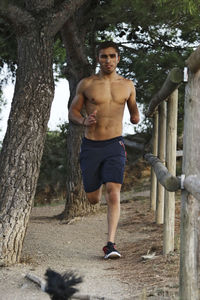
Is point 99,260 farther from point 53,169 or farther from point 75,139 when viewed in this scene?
point 53,169

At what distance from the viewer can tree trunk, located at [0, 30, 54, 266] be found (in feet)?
14.8

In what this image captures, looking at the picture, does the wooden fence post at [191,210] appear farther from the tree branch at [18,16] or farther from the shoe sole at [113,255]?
the tree branch at [18,16]

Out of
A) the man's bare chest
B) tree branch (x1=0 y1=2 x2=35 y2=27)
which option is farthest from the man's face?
tree branch (x1=0 y1=2 x2=35 y2=27)

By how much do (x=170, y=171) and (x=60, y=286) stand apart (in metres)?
3.42

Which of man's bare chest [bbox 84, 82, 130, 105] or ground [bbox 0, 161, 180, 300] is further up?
man's bare chest [bbox 84, 82, 130, 105]

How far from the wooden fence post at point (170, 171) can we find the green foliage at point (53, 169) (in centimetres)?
846

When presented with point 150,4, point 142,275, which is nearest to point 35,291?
point 142,275

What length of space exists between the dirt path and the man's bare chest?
146cm

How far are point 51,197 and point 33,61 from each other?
29.0 ft

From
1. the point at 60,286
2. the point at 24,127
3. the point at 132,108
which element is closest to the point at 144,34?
the point at 132,108

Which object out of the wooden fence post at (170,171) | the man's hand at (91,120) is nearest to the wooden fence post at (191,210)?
the man's hand at (91,120)

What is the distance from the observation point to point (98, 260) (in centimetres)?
471

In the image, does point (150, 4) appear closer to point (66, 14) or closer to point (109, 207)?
point (66, 14)

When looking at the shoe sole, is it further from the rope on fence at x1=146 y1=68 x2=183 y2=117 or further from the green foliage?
the green foliage
